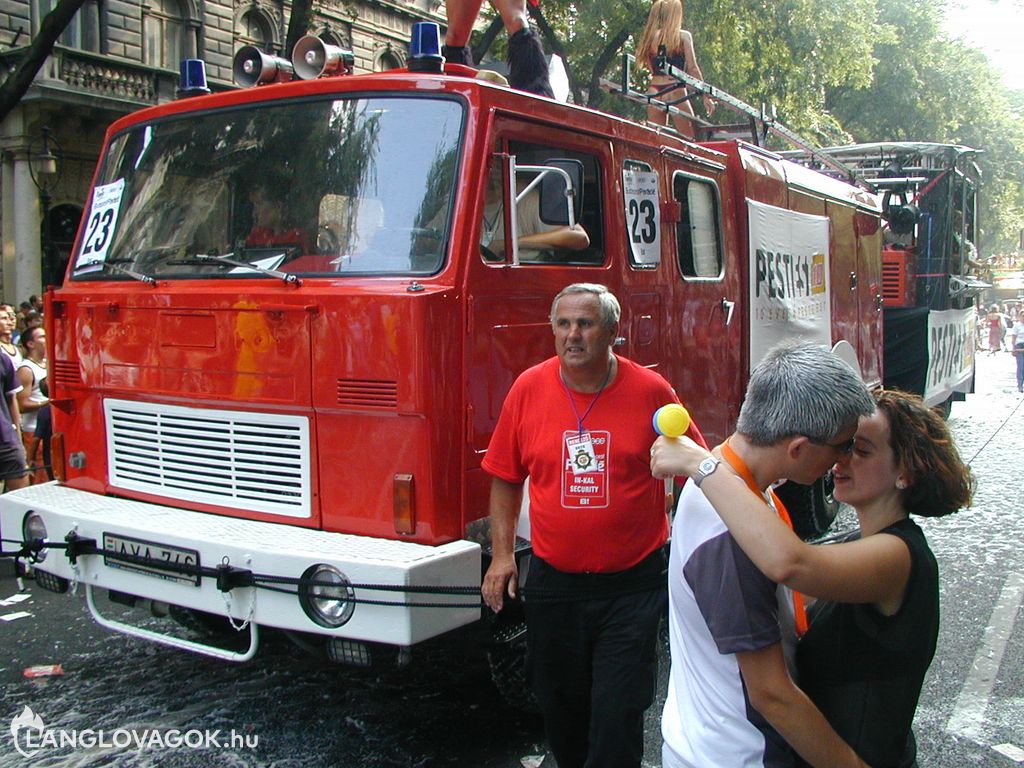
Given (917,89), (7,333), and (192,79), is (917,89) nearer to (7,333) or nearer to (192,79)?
(7,333)

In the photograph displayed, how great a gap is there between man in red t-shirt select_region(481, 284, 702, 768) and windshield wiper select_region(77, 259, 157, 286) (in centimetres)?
198

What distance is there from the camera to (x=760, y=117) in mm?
8102

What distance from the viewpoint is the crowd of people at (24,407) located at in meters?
6.88

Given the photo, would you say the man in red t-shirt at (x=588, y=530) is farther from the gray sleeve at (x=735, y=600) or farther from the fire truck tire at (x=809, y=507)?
the fire truck tire at (x=809, y=507)

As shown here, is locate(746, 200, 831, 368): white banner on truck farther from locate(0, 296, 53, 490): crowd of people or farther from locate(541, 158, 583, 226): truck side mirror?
locate(0, 296, 53, 490): crowd of people

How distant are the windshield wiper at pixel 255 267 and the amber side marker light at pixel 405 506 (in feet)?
3.00

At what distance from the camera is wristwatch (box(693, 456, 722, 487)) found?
203 centimetres

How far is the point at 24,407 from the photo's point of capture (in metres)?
7.99

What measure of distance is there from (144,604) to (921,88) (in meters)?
31.5

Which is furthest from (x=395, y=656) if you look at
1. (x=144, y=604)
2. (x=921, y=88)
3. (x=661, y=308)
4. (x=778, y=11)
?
(x=921, y=88)

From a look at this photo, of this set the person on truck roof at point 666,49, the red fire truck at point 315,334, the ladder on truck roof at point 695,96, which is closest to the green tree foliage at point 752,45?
the ladder on truck roof at point 695,96

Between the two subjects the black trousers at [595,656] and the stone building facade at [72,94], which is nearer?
the black trousers at [595,656]

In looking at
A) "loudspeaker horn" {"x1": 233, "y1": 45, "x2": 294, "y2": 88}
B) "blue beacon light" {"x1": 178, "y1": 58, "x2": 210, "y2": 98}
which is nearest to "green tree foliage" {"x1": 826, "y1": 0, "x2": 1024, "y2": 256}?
"blue beacon light" {"x1": 178, "y1": 58, "x2": 210, "y2": 98}

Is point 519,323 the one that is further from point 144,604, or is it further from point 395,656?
point 144,604
